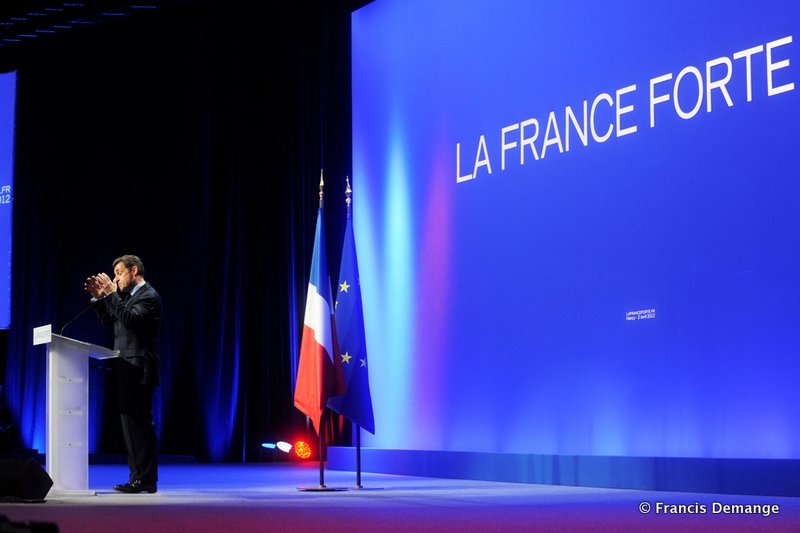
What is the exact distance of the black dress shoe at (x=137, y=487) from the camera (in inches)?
223

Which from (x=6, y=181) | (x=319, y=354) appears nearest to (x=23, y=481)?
(x=319, y=354)

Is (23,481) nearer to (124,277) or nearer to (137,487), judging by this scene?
(137,487)

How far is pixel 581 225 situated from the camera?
668 centimetres

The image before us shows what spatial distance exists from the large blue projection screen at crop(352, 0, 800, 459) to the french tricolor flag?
1.43m

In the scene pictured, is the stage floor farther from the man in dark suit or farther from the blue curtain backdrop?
the blue curtain backdrop

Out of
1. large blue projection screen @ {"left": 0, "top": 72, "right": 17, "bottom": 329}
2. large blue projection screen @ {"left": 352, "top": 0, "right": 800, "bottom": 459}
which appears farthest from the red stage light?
large blue projection screen @ {"left": 0, "top": 72, "right": 17, "bottom": 329}

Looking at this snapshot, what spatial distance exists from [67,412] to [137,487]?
550mm

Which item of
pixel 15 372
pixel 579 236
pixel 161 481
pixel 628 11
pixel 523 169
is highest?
pixel 628 11

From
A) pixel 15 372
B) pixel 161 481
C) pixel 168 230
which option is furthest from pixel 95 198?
pixel 161 481

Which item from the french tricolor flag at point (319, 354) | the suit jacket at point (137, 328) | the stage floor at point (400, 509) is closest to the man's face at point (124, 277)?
the suit jacket at point (137, 328)

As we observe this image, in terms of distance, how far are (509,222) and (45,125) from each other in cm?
564

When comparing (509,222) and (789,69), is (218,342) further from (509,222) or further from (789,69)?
(789,69)

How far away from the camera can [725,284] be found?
18.7 ft

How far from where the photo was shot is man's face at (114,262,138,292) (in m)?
5.95
